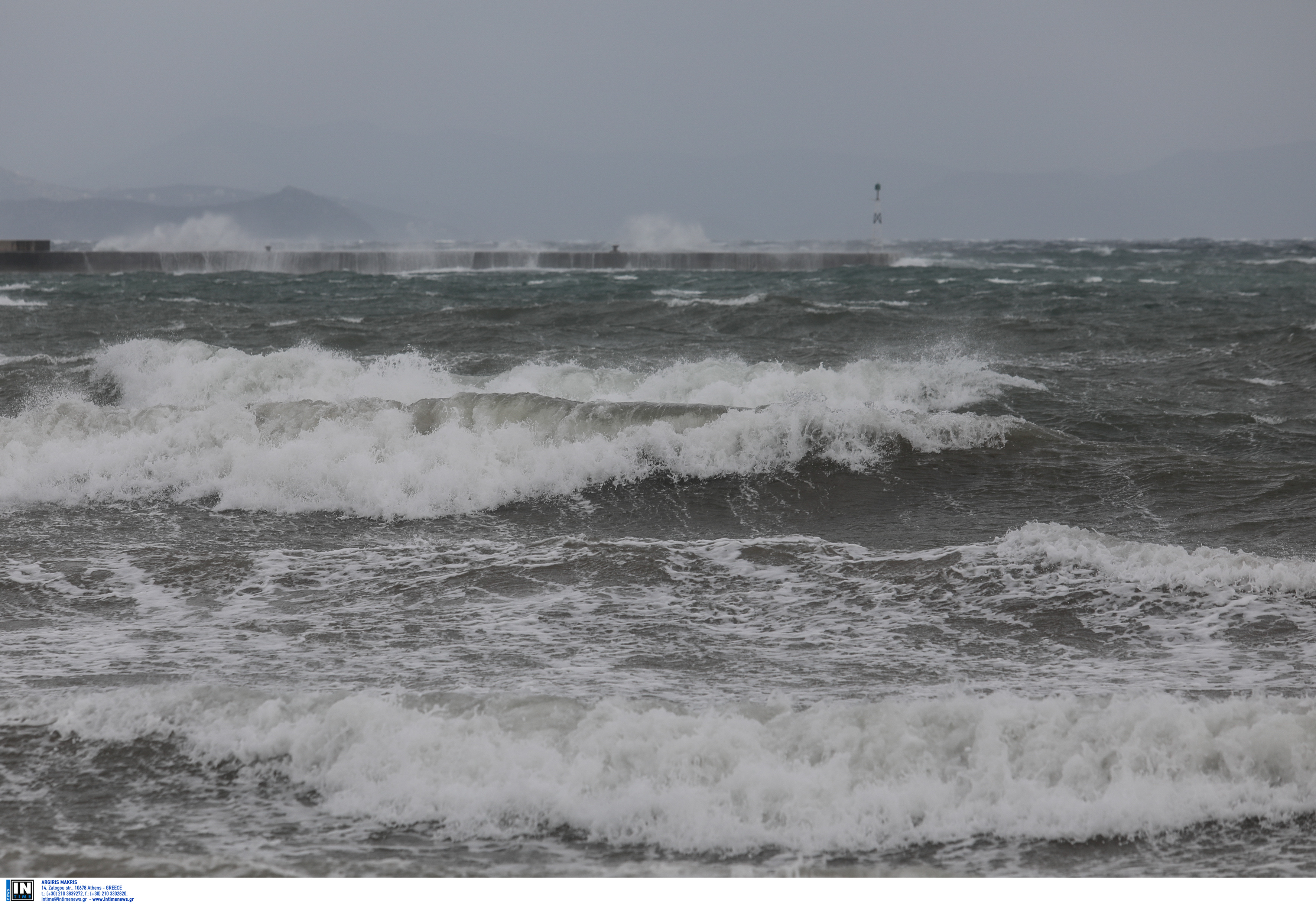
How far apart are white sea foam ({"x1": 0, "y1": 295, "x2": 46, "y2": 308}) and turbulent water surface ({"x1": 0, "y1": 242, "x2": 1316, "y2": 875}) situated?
12.8 m

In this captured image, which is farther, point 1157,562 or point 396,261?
point 396,261

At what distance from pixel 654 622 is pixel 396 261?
41239mm

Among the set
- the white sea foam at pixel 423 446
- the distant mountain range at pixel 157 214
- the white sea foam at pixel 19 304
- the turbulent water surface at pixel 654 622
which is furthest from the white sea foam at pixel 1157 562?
the distant mountain range at pixel 157 214

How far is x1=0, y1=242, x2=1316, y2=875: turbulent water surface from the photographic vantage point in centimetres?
357

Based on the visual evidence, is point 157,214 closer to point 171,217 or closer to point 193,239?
point 171,217

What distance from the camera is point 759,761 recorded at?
3.82 meters

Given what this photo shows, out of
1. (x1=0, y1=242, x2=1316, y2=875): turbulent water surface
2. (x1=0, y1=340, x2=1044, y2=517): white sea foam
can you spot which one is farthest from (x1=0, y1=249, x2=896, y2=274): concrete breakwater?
(x1=0, y1=340, x2=1044, y2=517): white sea foam

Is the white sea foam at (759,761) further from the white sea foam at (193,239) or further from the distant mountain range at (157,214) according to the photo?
the distant mountain range at (157,214)

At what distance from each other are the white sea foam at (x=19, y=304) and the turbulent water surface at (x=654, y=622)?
42.0ft

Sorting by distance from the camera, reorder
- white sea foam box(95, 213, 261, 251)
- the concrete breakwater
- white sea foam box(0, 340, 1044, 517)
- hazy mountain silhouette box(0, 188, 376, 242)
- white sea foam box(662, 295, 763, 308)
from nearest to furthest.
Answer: white sea foam box(0, 340, 1044, 517) → white sea foam box(662, 295, 763, 308) → the concrete breakwater → white sea foam box(95, 213, 261, 251) → hazy mountain silhouette box(0, 188, 376, 242)

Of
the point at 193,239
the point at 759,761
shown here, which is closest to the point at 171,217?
the point at 193,239

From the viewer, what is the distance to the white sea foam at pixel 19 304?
24891mm

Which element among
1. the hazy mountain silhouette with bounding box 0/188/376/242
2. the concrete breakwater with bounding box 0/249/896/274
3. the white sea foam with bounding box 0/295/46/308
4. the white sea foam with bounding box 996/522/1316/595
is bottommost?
the white sea foam with bounding box 996/522/1316/595

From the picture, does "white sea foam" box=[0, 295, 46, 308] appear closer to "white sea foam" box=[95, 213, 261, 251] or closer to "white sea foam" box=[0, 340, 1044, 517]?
"white sea foam" box=[0, 340, 1044, 517]
